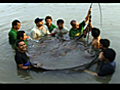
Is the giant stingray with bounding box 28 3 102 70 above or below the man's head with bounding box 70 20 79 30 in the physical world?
below

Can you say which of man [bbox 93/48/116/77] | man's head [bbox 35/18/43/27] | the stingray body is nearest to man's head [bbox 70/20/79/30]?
the stingray body

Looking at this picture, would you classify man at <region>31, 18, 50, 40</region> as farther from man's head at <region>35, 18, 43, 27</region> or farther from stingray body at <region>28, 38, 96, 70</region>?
stingray body at <region>28, 38, 96, 70</region>

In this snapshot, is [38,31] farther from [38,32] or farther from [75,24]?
[75,24]

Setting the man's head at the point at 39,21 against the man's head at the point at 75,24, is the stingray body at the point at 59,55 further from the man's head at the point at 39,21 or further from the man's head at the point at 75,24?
the man's head at the point at 39,21

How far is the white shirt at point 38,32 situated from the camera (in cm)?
588

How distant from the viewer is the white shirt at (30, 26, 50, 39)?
232 inches

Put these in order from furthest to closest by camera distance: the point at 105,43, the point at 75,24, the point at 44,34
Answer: the point at 44,34
the point at 75,24
the point at 105,43

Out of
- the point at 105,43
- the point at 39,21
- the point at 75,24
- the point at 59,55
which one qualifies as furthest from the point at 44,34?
the point at 105,43

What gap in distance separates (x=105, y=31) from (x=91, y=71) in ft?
11.6

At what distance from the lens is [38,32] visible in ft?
19.5

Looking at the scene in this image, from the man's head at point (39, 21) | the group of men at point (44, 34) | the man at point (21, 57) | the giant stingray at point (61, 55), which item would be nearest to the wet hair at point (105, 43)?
the group of men at point (44, 34)

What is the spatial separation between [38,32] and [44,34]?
302 mm

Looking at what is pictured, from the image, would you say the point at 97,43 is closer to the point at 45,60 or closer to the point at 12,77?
the point at 45,60

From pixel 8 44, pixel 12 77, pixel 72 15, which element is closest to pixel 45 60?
pixel 12 77
